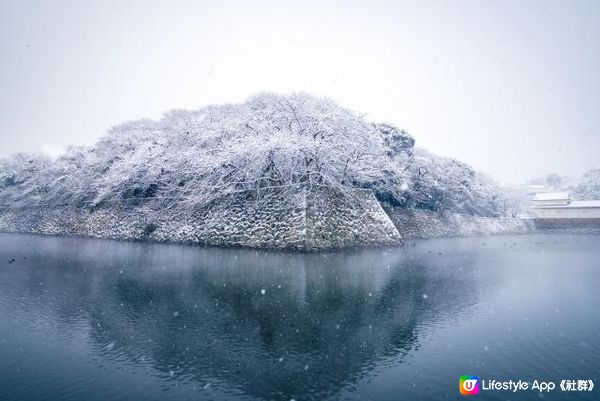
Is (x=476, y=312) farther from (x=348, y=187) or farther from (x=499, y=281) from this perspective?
(x=348, y=187)

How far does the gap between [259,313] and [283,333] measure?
1233 mm

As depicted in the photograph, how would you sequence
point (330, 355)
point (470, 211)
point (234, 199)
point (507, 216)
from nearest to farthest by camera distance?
1. point (330, 355)
2. point (234, 199)
3. point (470, 211)
4. point (507, 216)

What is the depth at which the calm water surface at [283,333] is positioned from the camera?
426 cm

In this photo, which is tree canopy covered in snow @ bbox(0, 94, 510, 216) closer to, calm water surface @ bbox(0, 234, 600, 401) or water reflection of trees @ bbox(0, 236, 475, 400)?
water reflection of trees @ bbox(0, 236, 475, 400)

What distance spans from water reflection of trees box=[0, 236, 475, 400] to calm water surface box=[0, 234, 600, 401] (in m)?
0.03

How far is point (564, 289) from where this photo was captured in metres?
10.4

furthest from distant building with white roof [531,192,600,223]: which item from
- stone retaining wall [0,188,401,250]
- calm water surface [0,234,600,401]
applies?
calm water surface [0,234,600,401]

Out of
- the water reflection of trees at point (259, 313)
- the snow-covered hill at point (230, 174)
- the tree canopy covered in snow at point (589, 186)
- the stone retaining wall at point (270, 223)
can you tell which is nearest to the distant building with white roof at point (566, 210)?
the tree canopy covered in snow at point (589, 186)

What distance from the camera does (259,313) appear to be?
23.3 ft

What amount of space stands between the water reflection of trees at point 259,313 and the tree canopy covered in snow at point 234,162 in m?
8.00

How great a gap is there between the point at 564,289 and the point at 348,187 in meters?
12.8

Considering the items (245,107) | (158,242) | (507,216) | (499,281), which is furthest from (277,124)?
(507,216)

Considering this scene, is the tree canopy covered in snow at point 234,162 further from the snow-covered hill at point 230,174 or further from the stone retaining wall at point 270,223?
the stone retaining wall at point 270,223

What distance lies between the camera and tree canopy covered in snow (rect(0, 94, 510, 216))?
20.2m
